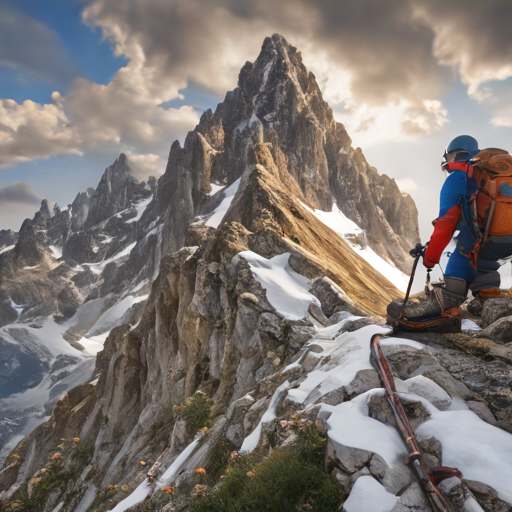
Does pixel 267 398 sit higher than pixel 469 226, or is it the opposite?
pixel 469 226

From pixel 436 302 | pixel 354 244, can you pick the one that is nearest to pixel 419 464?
pixel 436 302

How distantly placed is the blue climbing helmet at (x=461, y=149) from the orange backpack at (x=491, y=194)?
0.22m

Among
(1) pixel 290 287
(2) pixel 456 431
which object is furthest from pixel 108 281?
(2) pixel 456 431

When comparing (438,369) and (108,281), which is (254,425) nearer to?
(438,369)

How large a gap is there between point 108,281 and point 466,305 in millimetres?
128449

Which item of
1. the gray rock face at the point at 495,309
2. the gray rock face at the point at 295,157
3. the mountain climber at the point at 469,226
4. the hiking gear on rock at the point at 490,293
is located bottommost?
the gray rock face at the point at 495,309

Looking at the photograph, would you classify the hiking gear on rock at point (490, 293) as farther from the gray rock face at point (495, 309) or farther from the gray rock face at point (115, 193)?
the gray rock face at point (115, 193)

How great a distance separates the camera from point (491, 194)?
4781 mm

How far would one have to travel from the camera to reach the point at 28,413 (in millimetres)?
95812

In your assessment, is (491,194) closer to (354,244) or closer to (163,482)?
(163,482)

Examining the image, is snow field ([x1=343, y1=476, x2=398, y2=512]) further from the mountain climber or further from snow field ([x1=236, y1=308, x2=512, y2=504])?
the mountain climber

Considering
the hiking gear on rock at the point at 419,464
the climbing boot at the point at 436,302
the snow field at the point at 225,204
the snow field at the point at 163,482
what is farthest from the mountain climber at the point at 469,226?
the snow field at the point at 225,204

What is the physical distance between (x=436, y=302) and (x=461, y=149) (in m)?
2.46

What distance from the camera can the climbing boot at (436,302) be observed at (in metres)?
5.21
